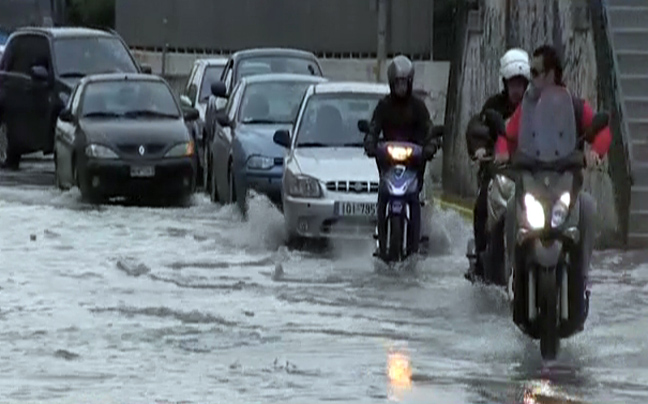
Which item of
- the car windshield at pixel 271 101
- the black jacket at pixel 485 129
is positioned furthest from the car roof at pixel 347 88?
the black jacket at pixel 485 129

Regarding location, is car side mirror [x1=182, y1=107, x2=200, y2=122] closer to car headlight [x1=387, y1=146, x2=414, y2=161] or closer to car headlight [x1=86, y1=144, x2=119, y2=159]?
car headlight [x1=86, y1=144, x2=119, y2=159]

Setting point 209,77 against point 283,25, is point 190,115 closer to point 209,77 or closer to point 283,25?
point 209,77

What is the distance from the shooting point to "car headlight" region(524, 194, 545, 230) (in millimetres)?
12164

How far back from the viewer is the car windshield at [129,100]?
26.2 metres

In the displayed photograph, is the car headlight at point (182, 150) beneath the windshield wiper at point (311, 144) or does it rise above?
beneath

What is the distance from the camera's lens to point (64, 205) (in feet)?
82.2

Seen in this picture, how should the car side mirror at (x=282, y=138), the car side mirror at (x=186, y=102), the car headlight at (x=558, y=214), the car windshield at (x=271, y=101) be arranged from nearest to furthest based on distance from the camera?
the car headlight at (x=558, y=214), the car side mirror at (x=282, y=138), the car windshield at (x=271, y=101), the car side mirror at (x=186, y=102)

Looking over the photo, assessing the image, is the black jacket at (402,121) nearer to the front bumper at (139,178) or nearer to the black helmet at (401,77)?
the black helmet at (401,77)

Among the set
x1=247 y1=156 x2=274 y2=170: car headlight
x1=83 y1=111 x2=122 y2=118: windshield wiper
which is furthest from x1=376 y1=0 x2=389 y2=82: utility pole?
x1=247 y1=156 x2=274 y2=170: car headlight

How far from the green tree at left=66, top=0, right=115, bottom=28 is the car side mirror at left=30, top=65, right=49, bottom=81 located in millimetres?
26603

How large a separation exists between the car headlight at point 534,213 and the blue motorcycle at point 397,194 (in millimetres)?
5176

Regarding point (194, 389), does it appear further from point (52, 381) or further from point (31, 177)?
point (31, 177)

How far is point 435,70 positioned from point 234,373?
80.1 feet

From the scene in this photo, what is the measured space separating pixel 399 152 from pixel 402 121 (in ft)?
1.45
